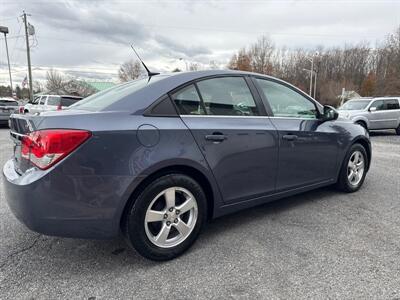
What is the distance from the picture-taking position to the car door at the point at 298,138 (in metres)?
3.12

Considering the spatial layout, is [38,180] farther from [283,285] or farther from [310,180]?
[310,180]

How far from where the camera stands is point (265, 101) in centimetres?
308

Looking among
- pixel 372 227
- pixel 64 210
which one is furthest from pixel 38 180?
pixel 372 227

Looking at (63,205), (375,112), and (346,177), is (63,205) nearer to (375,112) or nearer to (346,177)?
(346,177)

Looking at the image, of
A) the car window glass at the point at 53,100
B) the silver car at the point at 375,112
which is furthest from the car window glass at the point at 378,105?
the car window glass at the point at 53,100

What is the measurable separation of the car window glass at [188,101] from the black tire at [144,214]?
0.57 metres

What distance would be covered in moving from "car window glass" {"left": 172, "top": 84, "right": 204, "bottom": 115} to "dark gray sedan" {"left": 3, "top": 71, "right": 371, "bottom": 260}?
0.01m

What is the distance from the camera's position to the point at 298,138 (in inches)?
127

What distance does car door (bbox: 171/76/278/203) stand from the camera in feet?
8.37

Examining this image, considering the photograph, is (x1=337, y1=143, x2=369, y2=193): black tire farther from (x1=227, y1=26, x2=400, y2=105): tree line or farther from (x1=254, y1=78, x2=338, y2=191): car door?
(x1=227, y1=26, x2=400, y2=105): tree line

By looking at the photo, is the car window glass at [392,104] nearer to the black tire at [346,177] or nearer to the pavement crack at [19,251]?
the black tire at [346,177]

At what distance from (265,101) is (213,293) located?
6.28 ft

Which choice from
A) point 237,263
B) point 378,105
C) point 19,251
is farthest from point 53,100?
point 378,105

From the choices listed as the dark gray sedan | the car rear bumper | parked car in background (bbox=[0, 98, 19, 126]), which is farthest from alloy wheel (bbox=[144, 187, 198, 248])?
parked car in background (bbox=[0, 98, 19, 126])
